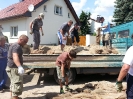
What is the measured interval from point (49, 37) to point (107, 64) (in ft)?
48.9

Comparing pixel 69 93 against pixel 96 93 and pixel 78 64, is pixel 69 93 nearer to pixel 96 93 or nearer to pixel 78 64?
pixel 96 93

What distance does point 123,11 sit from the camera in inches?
877

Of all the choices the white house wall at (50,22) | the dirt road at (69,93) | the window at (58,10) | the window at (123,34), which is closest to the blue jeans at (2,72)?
the dirt road at (69,93)

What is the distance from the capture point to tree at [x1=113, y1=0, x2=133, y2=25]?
71.8ft

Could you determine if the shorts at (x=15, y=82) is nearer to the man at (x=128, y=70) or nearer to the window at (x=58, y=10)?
the man at (x=128, y=70)

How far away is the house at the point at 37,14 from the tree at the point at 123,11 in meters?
4.88

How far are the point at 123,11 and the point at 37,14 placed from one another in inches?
358

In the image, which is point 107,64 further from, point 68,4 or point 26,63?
point 68,4

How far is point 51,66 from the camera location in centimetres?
686

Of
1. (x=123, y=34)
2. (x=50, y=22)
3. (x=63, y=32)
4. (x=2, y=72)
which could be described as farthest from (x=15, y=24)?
(x=2, y=72)

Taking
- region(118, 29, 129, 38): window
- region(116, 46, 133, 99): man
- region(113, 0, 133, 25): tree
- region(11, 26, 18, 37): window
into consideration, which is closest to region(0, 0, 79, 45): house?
region(11, 26, 18, 37): window

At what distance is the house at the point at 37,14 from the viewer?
18.8 m

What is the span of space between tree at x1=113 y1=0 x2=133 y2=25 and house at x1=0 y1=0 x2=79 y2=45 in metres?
4.88

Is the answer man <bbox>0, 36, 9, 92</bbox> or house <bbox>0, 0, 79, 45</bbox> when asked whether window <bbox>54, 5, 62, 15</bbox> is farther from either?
man <bbox>0, 36, 9, 92</bbox>
